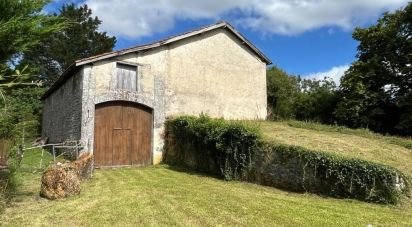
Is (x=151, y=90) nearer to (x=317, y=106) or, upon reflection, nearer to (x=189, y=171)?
(x=189, y=171)

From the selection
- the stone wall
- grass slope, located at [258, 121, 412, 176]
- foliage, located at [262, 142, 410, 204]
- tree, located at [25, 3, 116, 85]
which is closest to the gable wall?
grass slope, located at [258, 121, 412, 176]

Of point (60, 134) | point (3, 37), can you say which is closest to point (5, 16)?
point (3, 37)

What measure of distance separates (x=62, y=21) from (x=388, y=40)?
78.0ft

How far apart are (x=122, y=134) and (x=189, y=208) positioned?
9.12 meters

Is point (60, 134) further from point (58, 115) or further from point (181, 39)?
point (181, 39)

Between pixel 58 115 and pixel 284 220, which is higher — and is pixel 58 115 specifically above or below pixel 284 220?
above

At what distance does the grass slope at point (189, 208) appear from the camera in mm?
8211

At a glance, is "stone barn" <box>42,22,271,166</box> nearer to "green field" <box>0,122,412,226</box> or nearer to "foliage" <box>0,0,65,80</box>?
"green field" <box>0,122,412,226</box>

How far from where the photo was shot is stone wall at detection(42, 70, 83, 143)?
17.0m

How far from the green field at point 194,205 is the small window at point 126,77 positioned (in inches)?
196

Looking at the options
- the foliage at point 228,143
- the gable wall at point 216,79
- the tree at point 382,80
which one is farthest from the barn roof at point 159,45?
the tree at point 382,80

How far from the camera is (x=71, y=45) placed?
41250 mm

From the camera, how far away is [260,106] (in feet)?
73.7

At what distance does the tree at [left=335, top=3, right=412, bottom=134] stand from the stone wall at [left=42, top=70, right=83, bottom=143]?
56.7ft
